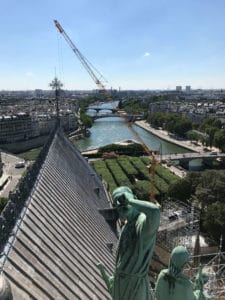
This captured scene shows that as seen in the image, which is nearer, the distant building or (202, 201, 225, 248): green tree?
(202, 201, 225, 248): green tree

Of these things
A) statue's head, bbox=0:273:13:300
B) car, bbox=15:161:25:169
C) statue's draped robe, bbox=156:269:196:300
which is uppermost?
statue's head, bbox=0:273:13:300

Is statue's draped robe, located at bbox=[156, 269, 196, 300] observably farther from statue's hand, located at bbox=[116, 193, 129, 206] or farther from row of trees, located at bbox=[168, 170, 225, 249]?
row of trees, located at bbox=[168, 170, 225, 249]

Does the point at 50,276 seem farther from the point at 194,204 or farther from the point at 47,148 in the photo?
the point at 194,204

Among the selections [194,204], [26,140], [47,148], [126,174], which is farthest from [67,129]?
[47,148]

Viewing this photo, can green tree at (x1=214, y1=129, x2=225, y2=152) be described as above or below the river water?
above

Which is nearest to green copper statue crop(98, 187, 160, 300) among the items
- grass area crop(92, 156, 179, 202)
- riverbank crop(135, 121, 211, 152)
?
grass area crop(92, 156, 179, 202)

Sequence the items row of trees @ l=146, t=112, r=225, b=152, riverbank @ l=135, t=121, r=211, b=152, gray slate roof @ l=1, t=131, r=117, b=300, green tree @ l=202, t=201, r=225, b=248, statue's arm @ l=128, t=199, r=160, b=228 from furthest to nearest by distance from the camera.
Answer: riverbank @ l=135, t=121, r=211, b=152 < row of trees @ l=146, t=112, r=225, b=152 < green tree @ l=202, t=201, r=225, b=248 < gray slate roof @ l=1, t=131, r=117, b=300 < statue's arm @ l=128, t=199, r=160, b=228

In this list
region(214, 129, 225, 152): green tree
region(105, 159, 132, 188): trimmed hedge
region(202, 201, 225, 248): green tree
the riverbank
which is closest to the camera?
region(202, 201, 225, 248): green tree
